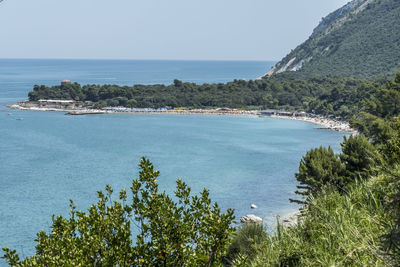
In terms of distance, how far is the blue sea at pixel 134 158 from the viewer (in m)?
32.2

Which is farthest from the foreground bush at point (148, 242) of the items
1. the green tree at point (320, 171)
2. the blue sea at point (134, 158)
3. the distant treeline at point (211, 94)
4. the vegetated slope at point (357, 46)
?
the vegetated slope at point (357, 46)

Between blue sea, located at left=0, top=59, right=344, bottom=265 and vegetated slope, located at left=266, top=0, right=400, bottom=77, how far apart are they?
4438 cm

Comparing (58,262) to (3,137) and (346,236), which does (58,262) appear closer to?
(346,236)

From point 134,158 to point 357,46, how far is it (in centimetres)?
9042

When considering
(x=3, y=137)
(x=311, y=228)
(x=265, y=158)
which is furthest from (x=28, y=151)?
(x=311, y=228)

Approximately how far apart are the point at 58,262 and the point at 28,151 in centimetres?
4832

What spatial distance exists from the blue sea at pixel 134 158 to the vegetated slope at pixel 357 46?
44383 mm

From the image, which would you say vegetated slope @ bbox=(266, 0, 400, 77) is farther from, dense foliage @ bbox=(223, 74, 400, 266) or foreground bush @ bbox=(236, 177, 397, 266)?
foreground bush @ bbox=(236, 177, 397, 266)

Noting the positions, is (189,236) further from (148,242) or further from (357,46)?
(357,46)

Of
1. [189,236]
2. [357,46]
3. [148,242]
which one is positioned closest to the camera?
[148,242]

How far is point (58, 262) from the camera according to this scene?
20.5 ft

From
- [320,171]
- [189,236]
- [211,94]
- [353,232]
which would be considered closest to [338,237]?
[353,232]

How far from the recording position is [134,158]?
162ft

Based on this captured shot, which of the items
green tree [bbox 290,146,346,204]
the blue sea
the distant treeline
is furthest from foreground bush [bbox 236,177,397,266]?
the distant treeline
